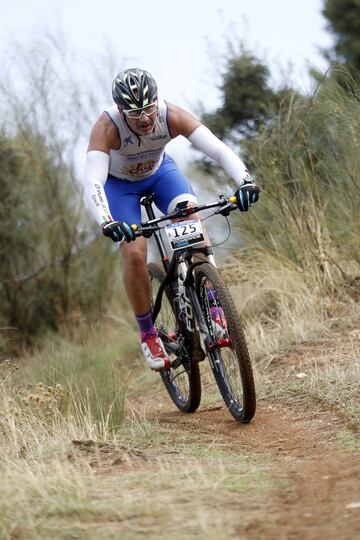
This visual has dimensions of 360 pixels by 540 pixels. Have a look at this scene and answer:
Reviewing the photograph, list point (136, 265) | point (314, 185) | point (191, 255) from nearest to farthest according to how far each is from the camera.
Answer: point (191, 255)
point (136, 265)
point (314, 185)

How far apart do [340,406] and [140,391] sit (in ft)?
12.6

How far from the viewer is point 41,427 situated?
4.70m

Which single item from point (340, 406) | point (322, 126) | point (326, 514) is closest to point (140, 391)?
point (322, 126)

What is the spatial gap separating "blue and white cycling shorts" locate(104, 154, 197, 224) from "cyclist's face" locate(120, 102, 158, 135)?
467 mm

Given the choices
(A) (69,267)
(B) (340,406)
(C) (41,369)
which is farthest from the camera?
(A) (69,267)

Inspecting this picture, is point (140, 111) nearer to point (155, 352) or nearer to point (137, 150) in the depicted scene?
point (137, 150)

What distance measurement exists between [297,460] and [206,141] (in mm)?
2319

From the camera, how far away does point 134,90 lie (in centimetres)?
549

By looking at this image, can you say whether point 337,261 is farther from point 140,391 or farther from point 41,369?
point 41,369

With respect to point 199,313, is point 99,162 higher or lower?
higher

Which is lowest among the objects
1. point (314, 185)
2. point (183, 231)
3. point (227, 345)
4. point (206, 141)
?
point (227, 345)

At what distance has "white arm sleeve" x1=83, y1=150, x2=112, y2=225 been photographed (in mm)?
5477

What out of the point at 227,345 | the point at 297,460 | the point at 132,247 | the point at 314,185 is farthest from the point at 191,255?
the point at 314,185

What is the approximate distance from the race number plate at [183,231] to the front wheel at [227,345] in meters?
0.18
